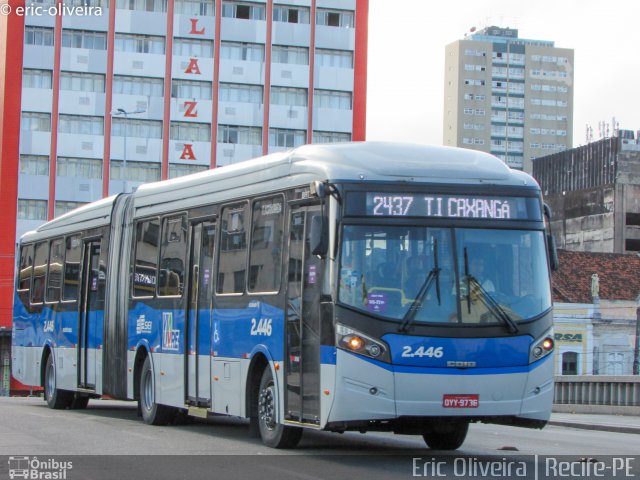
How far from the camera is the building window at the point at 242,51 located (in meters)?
90.4

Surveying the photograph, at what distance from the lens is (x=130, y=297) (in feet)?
66.4

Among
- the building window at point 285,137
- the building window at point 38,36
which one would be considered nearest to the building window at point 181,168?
the building window at point 285,137

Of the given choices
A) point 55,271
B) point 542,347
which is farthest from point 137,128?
point 542,347

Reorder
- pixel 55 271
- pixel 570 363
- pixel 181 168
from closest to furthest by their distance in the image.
A: pixel 55 271 → pixel 570 363 → pixel 181 168

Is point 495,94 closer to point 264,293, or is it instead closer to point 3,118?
point 3,118

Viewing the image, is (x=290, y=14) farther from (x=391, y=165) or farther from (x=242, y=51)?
(x=391, y=165)

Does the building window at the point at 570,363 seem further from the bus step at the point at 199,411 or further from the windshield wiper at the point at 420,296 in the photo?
the windshield wiper at the point at 420,296

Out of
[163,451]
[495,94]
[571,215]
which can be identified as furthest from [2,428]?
[495,94]

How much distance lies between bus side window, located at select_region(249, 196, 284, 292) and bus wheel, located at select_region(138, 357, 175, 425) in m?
4.27

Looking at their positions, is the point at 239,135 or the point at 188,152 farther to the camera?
the point at 239,135

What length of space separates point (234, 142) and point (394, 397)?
256 ft

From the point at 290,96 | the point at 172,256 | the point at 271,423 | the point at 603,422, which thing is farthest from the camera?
the point at 290,96

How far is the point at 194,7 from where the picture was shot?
294 feet

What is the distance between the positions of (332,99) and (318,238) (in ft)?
261
